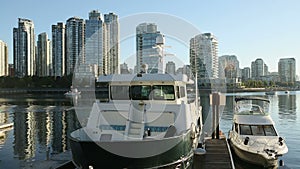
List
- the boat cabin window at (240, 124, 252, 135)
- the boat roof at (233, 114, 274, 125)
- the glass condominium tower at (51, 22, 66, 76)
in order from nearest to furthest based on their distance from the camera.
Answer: the boat cabin window at (240, 124, 252, 135)
the boat roof at (233, 114, 274, 125)
the glass condominium tower at (51, 22, 66, 76)

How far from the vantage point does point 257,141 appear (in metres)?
17.4

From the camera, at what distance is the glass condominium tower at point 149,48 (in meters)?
17.5

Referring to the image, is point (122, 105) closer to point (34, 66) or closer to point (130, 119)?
point (130, 119)

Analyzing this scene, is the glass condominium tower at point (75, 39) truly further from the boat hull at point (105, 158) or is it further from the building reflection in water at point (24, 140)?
the boat hull at point (105, 158)

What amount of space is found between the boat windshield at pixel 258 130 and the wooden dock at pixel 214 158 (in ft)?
4.76

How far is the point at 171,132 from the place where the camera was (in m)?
11.9

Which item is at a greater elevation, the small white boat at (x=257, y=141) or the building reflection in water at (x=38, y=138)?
the small white boat at (x=257, y=141)

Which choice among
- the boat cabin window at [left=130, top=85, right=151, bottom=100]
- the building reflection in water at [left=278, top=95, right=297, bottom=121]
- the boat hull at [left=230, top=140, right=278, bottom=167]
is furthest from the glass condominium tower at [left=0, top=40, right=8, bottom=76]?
the boat cabin window at [left=130, top=85, right=151, bottom=100]

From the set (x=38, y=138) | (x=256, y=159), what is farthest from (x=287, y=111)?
(x=38, y=138)

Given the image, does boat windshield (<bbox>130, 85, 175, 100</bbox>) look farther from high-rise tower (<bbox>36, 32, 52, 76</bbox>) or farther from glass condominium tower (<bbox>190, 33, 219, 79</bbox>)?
high-rise tower (<bbox>36, 32, 52, 76</bbox>)

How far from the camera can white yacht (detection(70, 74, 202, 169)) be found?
10.3 metres

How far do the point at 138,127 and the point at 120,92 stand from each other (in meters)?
2.20

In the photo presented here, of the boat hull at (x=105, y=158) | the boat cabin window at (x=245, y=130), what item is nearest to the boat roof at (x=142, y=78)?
the boat hull at (x=105, y=158)

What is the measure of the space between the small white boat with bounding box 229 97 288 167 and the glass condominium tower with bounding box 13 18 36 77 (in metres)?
164
